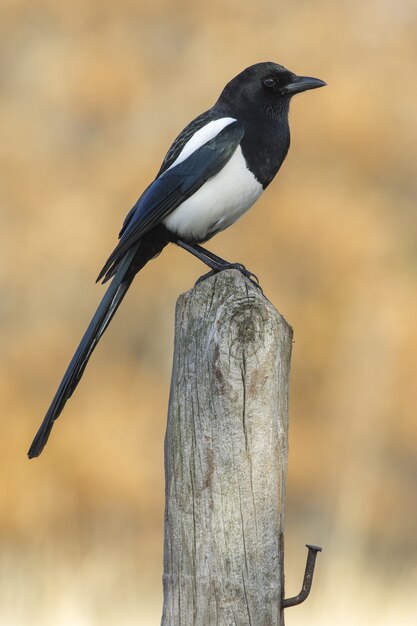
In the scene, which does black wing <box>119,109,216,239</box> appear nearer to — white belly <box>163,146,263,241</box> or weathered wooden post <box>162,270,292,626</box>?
white belly <box>163,146,263,241</box>

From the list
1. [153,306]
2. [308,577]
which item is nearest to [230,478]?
[308,577]

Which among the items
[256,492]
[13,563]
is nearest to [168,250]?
[13,563]

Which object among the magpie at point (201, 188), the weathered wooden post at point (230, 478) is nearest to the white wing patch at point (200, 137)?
the magpie at point (201, 188)

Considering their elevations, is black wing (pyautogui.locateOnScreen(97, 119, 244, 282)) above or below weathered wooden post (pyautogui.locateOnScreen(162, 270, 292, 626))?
above

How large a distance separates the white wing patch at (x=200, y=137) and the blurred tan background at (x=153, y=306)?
6.14 feet

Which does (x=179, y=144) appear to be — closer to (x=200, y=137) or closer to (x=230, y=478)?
(x=200, y=137)

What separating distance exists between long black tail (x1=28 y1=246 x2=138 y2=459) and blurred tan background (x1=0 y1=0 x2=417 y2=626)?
64.1 inches

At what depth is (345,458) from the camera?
4676 millimetres

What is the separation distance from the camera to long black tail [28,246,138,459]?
2.31 meters

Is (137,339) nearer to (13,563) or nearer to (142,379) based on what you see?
(142,379)

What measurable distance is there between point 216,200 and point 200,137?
7.0 inches

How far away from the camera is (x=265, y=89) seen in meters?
3.20

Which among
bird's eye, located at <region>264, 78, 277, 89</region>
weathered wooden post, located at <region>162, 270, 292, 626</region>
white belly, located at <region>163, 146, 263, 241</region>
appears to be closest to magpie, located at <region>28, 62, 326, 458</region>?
white belly, located at <region>163, 146, 263, 241</region>

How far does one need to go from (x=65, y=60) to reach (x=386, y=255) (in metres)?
1.87
